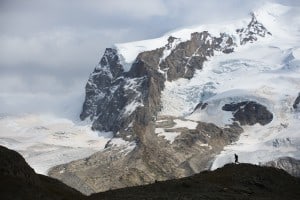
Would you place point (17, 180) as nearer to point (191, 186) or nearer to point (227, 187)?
point (191, 186)

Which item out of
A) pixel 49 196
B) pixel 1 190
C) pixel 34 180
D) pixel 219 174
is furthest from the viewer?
pixel 219 174

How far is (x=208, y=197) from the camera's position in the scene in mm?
77125

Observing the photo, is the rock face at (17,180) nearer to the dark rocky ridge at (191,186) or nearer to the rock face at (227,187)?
the dark rocky ridge at (191,186)

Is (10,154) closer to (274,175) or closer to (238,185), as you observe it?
(238,185)

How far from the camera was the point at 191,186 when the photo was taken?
82.3 metres

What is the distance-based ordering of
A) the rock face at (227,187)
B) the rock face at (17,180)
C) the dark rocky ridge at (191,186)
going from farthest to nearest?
the rock face at (227,187) < the dark rocky ridge at (191,186) < the rock face at (17,180)

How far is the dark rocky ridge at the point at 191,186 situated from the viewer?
6675 cm

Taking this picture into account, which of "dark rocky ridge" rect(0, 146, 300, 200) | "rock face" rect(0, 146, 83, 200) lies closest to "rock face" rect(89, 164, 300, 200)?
"dark rocky ridge" rect(0, 146, 300, 200)

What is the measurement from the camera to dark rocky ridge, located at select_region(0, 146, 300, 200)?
66750mm

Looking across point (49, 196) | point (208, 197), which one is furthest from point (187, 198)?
point (49, 196)

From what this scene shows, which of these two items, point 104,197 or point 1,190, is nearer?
point 1,190

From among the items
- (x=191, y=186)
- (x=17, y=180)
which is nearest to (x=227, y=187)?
(x=191, y=186)

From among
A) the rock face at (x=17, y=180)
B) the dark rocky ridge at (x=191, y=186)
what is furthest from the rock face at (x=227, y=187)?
the rock face at (x=17, y=180)

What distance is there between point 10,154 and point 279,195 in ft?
102
